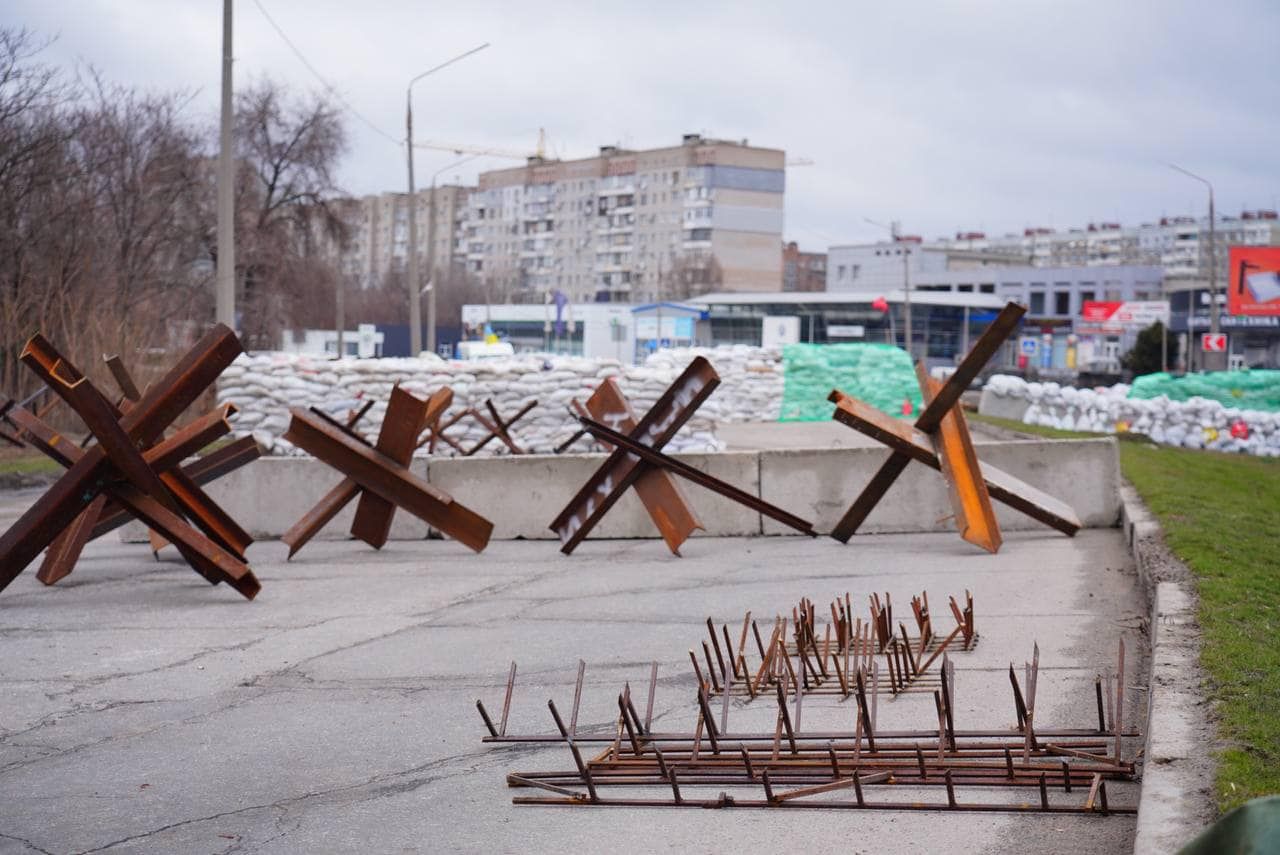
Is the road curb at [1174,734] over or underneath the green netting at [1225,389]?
over

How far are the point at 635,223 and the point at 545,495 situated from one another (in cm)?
12775

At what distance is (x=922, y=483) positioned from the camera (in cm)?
1323

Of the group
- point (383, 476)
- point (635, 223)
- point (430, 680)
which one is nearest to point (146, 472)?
point (383, 476)

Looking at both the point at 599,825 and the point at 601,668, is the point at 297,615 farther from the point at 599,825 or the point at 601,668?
the point at 599,825

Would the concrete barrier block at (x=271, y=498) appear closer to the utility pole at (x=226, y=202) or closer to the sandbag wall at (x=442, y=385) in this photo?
the utility pole at (x=226, y=202)

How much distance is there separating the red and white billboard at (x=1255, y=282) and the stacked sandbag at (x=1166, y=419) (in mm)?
30554

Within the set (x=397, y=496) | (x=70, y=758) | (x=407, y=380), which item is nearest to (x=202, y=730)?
(x=70, y=758)

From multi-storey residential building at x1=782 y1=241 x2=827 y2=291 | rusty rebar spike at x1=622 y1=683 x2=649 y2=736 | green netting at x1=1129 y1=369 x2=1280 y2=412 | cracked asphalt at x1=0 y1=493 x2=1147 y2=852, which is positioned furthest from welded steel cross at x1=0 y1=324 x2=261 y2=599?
multi-storey residential building at x1=782 y1=241 x2=827 y2=291

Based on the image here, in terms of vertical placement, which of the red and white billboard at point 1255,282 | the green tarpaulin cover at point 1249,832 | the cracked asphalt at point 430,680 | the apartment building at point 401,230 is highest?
the apartment building at point 401,230

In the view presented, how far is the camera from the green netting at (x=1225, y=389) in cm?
4025

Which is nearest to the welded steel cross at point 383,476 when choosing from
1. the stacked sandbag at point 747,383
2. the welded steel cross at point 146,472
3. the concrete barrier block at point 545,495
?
the welded steel cross at point 146,472

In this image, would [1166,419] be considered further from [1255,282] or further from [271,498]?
[1255,282]

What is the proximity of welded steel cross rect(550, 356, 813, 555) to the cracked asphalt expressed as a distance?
1.03 feet

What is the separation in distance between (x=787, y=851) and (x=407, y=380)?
2417 centimetres
